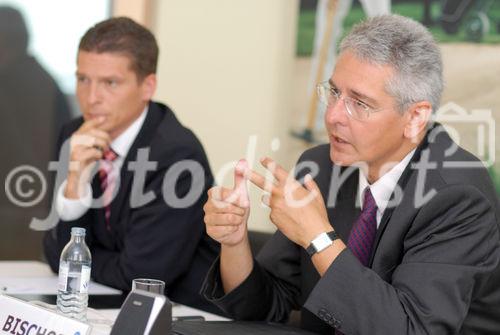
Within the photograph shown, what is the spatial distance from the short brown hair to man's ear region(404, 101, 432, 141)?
127 cm

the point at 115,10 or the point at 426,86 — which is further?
the point at 115,10

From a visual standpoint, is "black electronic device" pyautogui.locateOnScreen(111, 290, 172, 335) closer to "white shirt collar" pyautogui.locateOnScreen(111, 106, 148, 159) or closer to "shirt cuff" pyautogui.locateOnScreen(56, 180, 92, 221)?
"shirt cuff" pyautogui.locateOnScreen(56, 180, 92, 221)

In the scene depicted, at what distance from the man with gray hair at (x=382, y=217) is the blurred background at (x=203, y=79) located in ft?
5.70

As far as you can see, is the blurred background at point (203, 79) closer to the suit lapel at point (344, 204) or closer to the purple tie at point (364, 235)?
the suit lapel at point (344, 204)

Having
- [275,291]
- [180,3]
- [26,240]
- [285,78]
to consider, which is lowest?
[26,240]

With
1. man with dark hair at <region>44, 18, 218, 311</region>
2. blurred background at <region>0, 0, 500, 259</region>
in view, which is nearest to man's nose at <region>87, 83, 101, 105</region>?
man with dark hair at <region>44, 18, 218, 311</region>

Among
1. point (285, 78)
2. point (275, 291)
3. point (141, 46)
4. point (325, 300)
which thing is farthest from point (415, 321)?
point (285, 78)

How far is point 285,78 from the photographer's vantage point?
4.19 meters

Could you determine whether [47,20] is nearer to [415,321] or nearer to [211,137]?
[211,137]

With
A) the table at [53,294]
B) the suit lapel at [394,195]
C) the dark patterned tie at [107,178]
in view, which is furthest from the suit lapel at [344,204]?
the dark patterned tie at [107,178]

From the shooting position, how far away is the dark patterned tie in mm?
3035

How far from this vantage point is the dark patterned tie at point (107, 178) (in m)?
3.04

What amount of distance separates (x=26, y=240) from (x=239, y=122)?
4.16ft

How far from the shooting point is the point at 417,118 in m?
2.21
